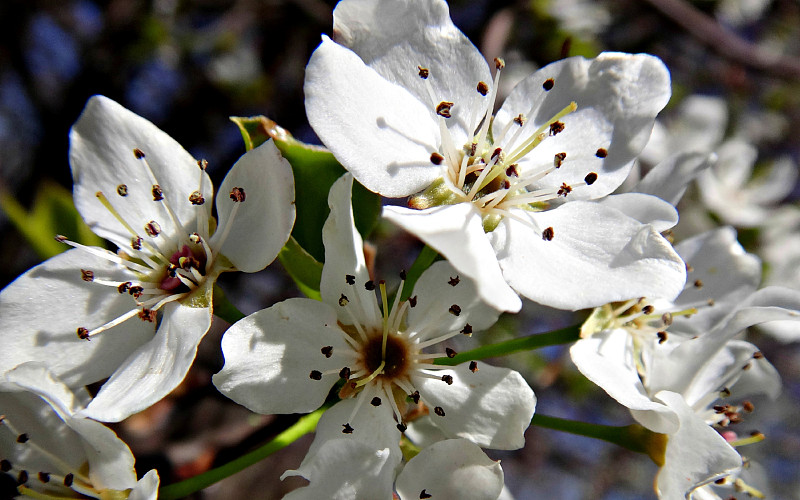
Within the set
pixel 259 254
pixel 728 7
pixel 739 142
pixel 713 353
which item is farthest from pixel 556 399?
pixel 259 254

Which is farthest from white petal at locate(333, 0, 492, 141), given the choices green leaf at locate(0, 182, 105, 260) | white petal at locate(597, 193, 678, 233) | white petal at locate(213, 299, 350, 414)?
green leaf at locate(0, 182, 105, 260)

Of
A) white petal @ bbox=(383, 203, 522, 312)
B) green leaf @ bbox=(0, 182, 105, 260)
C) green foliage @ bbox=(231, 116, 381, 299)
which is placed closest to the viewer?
white petal @ bbox=(383, 203, 522, 312)

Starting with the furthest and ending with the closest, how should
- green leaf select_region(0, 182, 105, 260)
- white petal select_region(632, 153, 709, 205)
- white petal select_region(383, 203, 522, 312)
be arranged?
green leaf select_region(0, 182, 105, 260)
white petal select_region(632, 153, 709, 205)
white petal select_region(383, 203, 522, 312)

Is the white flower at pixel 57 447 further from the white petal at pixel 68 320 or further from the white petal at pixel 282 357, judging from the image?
the white petal at pixel 282 357

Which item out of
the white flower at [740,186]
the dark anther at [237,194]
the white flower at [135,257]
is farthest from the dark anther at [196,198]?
the white flower at [740,186]

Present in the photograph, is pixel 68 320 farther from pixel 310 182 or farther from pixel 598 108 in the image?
pixel 598 108

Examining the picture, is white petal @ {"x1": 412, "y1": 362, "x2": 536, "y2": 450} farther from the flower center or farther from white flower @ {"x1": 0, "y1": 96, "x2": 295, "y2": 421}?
white flower @ {"x1": 0, "y1": 96, "x2": 295, "y2": 421}
